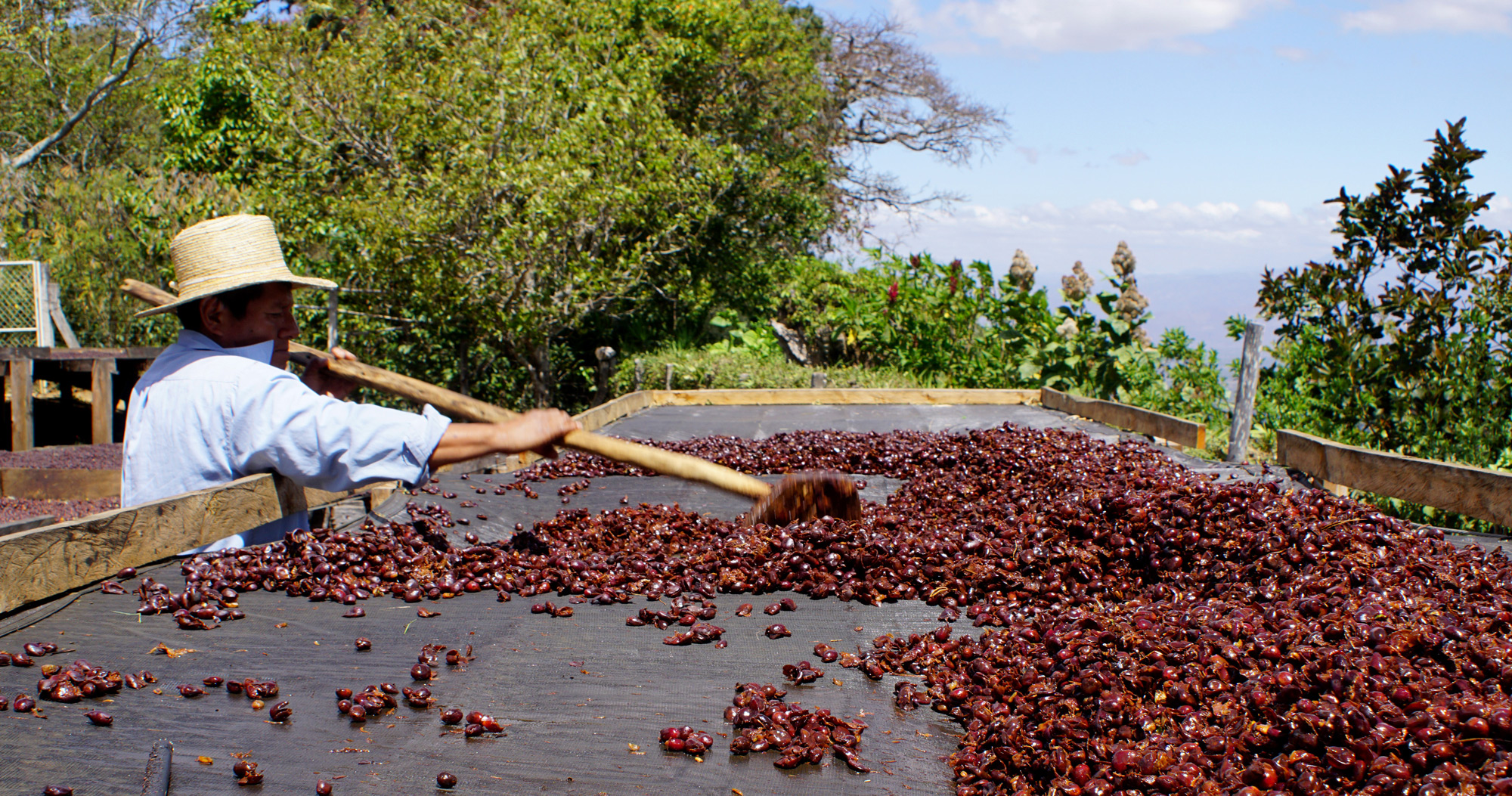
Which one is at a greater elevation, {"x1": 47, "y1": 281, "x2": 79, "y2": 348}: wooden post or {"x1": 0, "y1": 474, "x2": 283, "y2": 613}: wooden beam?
{"x1": 47, "y1": 281, "x2": 79, "y2": 348}: wooden post

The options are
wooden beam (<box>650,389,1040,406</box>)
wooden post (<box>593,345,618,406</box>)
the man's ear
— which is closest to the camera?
the man's ear

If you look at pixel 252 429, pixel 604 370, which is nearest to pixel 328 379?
pixel 252 429

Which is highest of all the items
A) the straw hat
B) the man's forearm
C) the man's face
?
the straw hat

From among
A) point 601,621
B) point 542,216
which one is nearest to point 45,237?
point 542,216

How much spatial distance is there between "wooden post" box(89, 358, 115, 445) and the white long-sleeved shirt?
9447 mm

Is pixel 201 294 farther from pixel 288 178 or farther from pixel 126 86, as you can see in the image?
pixel 126 86

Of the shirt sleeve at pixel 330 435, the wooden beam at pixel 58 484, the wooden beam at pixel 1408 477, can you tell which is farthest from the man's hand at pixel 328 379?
the wooden beam at pixel 1408 477

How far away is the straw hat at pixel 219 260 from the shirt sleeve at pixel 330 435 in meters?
0.40

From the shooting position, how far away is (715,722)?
2.23 metres

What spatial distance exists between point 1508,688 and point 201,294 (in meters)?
3.56

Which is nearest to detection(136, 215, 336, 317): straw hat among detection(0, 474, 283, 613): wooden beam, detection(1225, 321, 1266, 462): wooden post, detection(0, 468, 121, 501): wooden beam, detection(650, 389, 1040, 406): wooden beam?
detection(0, 474, 283, 613): wooden beam

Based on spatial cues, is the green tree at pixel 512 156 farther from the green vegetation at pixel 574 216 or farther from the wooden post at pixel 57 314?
the wooden post at pixel 57 314

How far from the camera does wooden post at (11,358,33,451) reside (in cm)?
1063

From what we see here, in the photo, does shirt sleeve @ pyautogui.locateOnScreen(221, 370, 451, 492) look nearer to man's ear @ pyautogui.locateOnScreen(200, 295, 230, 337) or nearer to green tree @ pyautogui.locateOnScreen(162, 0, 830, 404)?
man's ear @ pyautogui.locateOnScreen(200, 295, 230, 337)
